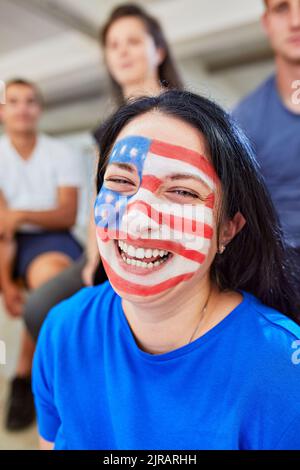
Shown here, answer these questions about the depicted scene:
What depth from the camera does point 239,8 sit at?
2.12 m

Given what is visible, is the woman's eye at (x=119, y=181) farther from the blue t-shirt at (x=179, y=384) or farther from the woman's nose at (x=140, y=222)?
the blue t-shirt at (x=179, y=384)

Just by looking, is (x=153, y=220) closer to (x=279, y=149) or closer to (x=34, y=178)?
(x=279, y=149)

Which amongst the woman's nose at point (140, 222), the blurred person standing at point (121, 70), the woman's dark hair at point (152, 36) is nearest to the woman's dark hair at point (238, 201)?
the woman's nose at point (140, 222)

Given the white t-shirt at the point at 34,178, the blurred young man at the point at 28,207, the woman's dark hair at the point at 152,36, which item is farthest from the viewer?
the white t-shirt at the point at 34,178

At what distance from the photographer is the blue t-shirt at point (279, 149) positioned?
1.07m

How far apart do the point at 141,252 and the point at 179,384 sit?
187mm

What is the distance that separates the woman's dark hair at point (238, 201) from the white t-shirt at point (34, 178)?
918 millimetres

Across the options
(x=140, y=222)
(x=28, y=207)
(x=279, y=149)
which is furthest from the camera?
(x=28, y=207)

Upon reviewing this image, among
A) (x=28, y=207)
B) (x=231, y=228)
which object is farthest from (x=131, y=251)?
(x=28, y=207)

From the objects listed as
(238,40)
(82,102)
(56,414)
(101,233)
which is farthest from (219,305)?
(82,102)

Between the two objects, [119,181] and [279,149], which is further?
[279,149]

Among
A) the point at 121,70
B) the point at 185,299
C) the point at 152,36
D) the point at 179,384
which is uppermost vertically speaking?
the point at 152,36

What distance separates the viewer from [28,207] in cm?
152
